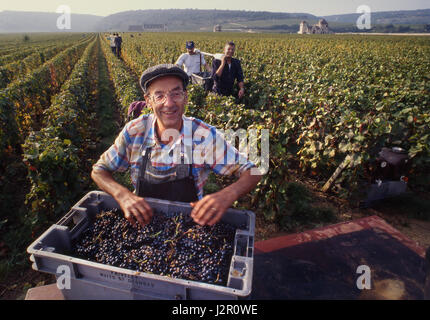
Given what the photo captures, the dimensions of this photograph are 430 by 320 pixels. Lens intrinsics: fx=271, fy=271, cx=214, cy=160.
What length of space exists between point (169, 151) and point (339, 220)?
3.06 metres

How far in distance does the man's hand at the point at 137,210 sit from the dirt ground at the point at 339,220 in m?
2.01

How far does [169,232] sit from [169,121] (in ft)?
3.01

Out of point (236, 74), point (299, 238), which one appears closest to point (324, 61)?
point (236, 74)

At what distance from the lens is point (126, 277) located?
4.80ft

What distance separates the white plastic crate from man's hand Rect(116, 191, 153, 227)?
21 centimetres

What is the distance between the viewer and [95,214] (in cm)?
214

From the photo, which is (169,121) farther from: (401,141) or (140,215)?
(401,141)

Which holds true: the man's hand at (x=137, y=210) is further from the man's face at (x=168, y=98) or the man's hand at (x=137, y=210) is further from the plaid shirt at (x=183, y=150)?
the man's face at (x=168, y=98)

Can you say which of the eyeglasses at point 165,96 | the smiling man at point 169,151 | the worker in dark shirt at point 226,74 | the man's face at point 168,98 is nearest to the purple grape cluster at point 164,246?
the smiling man at point 169,151

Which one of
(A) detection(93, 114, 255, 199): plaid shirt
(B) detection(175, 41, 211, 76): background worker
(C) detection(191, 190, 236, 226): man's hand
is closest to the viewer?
(C) detection(191, 190, 236, 226): man's hand

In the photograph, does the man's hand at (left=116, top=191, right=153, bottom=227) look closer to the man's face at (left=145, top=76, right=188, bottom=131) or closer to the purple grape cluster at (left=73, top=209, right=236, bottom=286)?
the purple grape cluster at (left=73, top=209, right=236, bottom=286)

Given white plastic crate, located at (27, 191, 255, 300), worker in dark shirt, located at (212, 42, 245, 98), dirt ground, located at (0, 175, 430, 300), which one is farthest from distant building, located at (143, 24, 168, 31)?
white plastic crate, located at (27, 191, 255, 300)

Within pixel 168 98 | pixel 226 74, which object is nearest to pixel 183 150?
pixel 168 98

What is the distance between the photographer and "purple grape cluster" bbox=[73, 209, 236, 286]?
1596 mm
